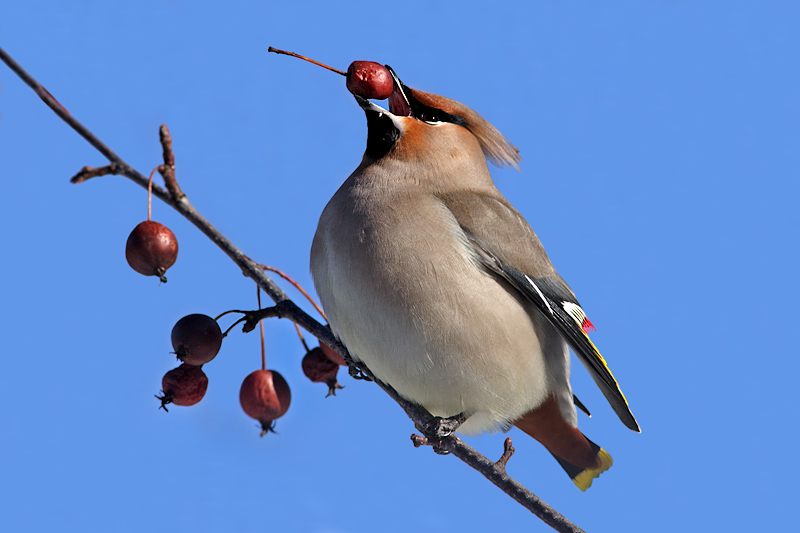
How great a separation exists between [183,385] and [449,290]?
1110 mm

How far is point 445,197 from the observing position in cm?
317

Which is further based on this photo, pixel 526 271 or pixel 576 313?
pixel 576 313

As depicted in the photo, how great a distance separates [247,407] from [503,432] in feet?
3.82

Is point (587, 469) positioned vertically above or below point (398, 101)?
below

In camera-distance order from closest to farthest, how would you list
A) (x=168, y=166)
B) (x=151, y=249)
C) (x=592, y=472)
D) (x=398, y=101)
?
(x=151, y=249), (x=168, y=166), (x=398, y=101), (x=592, y=472)

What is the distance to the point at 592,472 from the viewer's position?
3447mm

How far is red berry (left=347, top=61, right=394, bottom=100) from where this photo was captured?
111 inches

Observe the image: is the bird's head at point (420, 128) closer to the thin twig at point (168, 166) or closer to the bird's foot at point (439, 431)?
the thin twig at point (168, 166)

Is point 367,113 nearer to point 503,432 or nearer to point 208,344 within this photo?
point 208,344

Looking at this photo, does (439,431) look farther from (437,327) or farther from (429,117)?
(429,117)

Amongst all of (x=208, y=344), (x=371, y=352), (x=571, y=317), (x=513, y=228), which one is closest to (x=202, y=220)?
(x=208, y=344)

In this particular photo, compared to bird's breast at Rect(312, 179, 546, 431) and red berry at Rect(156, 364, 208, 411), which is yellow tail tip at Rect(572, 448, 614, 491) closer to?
bird's breast at Rect(312, 179, 546, 431)

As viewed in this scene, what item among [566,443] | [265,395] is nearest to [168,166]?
[265,395]

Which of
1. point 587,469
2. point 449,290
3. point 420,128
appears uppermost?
point 420,128
